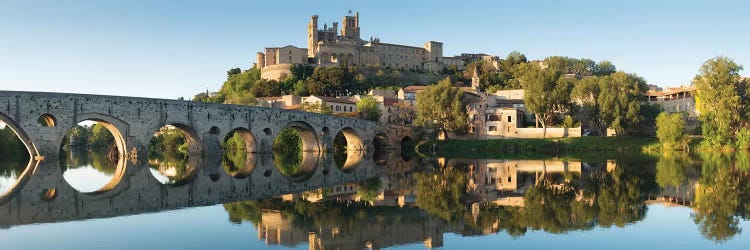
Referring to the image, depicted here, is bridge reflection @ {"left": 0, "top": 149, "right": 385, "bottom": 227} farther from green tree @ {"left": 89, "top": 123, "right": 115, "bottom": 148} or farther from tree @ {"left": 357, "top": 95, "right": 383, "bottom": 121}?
green tree @ {"left": 89, "top": 123, "right": 115, "bottom": 148}

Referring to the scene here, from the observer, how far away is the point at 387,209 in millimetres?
18219

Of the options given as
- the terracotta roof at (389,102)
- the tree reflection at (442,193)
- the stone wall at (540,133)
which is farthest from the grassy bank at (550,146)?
the tree reflection at (442,193)

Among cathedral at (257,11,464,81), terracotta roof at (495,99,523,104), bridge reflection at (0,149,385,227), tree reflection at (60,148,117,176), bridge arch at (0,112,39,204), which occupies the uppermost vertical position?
cathedral at (257,11,464,81)

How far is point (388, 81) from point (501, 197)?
96.9 m

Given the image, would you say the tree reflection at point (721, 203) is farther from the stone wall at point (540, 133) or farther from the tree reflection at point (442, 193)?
the stone wall at point (540, 133)

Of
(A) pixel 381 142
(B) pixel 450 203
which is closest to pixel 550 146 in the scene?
(A) pixel 381 142

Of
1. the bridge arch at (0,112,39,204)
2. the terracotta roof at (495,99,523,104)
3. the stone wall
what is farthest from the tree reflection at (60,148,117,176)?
the terracotta roof at (495,99,523,104)

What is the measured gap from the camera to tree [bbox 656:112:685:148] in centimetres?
6019

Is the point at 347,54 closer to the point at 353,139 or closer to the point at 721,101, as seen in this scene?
the point at 353,139

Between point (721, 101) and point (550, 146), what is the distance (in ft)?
53.3

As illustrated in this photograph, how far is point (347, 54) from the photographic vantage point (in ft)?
407

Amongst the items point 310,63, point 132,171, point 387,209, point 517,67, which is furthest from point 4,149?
point 517,67

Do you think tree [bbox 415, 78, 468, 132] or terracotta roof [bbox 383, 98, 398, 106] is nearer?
tree [bbox 415, 78, 468, 132]

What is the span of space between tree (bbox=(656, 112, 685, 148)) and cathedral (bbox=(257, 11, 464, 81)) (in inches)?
2533
